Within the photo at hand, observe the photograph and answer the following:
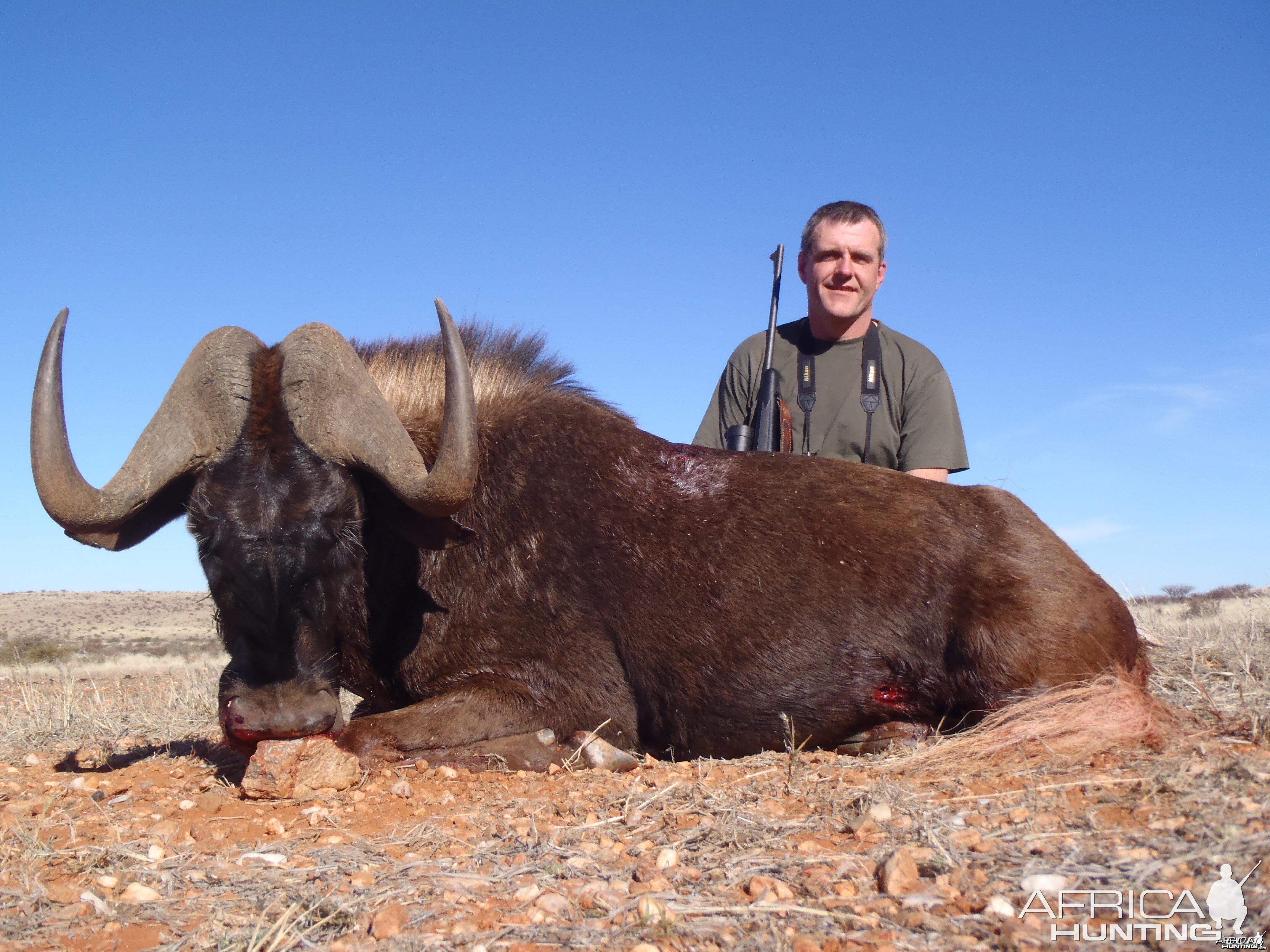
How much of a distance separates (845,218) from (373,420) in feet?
13.8

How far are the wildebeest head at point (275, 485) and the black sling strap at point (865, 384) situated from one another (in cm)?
319

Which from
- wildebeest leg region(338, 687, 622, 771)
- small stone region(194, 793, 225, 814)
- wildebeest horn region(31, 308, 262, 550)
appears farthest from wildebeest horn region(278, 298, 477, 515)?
small stone region(194, 793, 225, 814)

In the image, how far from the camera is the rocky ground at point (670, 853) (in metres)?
2.15

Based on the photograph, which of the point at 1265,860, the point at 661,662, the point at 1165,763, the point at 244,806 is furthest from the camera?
the point at 661,662

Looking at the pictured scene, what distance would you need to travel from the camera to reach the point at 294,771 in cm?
369

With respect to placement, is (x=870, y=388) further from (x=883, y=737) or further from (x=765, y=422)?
(x=883, y=737)

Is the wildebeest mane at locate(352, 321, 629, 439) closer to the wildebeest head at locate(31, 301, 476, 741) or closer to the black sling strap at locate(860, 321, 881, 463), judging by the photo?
the wildebeest head at locate(31, 301, 476, 741)

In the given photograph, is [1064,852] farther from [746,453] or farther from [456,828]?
[746,453]

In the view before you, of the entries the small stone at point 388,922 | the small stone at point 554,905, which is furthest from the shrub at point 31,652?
the small stone at point 554,905

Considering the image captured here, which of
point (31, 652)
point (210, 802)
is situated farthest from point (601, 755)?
point (31, 652)

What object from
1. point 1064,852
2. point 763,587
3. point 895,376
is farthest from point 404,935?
point 895,376

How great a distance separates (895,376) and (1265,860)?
4.91 metres

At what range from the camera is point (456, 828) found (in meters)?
3.16

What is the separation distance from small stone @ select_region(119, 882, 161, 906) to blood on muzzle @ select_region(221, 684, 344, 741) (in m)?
1.29
